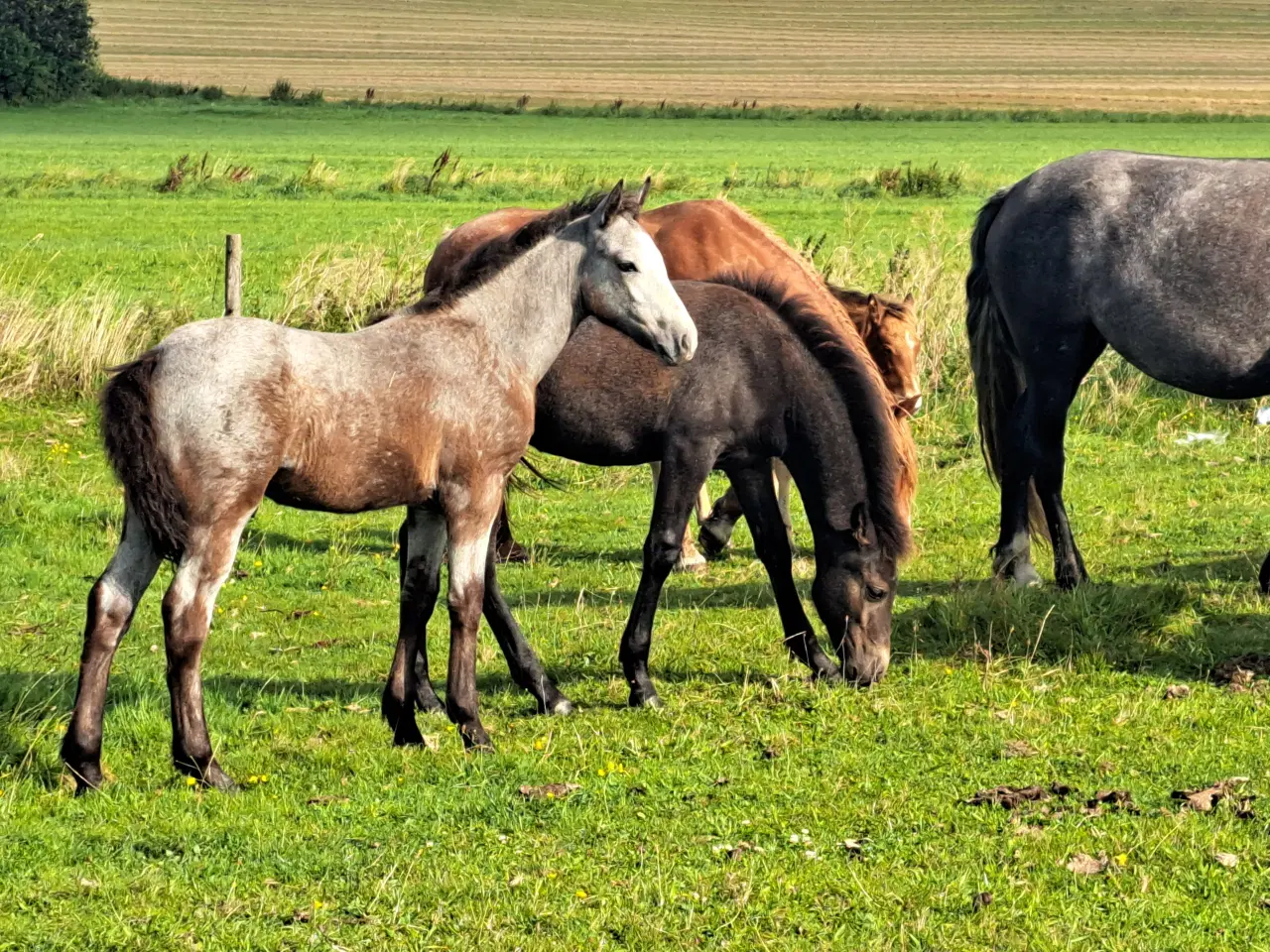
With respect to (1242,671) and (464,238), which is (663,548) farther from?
(464,238)

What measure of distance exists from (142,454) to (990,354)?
5.92 metres

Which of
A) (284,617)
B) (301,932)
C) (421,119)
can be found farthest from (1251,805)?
(421,119)

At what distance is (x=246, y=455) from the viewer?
217 inches

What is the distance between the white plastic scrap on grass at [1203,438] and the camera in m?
13.3

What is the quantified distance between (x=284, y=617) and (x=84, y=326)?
22.1 feet

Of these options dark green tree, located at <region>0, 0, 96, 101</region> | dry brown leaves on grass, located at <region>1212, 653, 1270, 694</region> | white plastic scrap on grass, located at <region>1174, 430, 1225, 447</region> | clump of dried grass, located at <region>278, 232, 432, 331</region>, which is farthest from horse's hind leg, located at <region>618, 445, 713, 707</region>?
dark green tree, located at <region>0, 0, 96, 101</region>

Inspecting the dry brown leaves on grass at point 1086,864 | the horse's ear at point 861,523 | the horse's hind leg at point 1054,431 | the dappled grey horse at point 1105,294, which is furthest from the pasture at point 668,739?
the dappled grey horse at point 1105,294

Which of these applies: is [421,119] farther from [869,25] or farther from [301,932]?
[301,932]

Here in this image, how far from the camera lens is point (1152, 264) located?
28.9ft

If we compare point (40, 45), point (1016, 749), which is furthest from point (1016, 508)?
point (40, 45)

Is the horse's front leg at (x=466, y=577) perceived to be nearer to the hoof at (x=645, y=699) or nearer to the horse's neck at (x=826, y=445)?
the hoof at (x=645, y=699)

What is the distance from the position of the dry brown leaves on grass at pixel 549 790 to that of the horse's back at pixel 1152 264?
15.5ft

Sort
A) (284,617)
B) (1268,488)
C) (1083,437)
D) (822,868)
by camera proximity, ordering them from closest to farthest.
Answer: (822,868) < (284,617) < (1268,488) < (1083,437)

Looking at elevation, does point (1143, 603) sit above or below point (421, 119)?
above
